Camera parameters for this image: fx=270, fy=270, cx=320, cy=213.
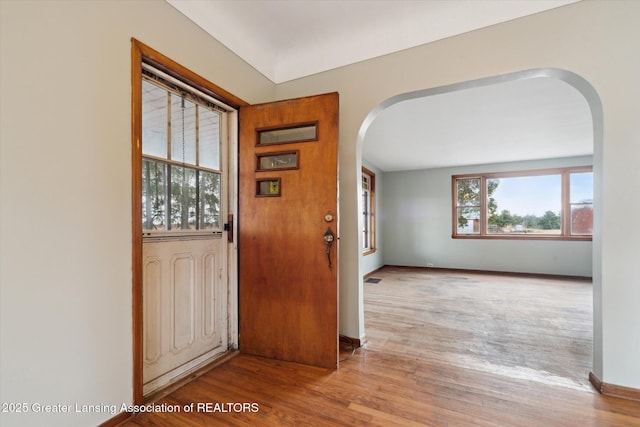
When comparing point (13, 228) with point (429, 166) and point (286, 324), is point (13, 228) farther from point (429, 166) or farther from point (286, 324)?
point (429, 166)

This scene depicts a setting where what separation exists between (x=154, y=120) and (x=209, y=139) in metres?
0.46

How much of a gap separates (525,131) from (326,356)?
4365 millimetres

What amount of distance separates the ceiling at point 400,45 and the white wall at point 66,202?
723 mm

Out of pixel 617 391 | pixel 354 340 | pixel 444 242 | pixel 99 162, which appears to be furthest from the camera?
pixel 444 242

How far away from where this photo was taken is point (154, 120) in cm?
183

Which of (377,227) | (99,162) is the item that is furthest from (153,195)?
(377,227)

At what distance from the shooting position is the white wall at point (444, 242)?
5703 mm

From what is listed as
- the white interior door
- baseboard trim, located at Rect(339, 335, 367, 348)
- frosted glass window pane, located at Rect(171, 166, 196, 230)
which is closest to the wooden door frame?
the white interior door

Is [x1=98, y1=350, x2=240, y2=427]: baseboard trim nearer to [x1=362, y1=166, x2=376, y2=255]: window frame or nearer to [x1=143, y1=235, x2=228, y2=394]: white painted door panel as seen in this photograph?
[x1=143, y1=235, x2=228, y2=394]: white painted door panel

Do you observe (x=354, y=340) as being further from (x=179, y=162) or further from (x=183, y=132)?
(x=183, y=132)

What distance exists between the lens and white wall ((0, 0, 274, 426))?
114cm

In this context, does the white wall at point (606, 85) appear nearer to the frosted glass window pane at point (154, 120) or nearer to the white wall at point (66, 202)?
the frosted glass window pane at point (154, 120)

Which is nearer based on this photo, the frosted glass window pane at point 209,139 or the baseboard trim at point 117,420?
the baseboard trim at point 117,420

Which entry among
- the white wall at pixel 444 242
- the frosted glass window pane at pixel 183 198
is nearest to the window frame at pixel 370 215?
the white wall at pixel 444 242
